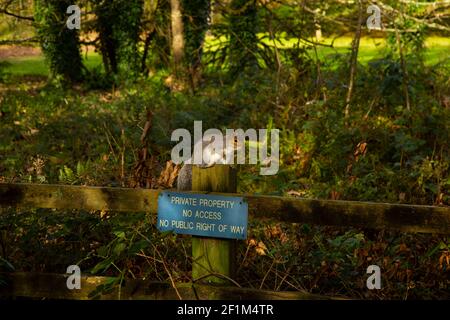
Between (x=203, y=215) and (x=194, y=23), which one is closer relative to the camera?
(x=203, y=215)

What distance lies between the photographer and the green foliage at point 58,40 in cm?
1995

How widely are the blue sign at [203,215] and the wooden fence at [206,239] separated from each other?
73 millimetres

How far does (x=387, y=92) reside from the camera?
11992 millimetres

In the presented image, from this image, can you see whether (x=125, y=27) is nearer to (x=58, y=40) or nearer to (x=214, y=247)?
(x=58, y=40)

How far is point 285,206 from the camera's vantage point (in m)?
4.81

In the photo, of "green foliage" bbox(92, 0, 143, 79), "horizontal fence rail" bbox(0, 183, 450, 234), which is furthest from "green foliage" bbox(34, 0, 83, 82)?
"horizontal fence rail" bbox(0, 183, 450, 234)

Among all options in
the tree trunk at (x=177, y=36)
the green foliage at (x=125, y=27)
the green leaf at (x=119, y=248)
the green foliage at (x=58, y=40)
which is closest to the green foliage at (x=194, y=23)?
the tree trunk at (x=177, y=36)

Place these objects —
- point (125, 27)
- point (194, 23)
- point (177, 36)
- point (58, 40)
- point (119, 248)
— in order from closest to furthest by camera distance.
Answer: point (119, 248) < point (177, 36) < point (194, 23) < point (125, 27) < point (58, 40)

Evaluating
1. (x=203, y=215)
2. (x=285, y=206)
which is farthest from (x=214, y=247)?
(x=285, y=206)

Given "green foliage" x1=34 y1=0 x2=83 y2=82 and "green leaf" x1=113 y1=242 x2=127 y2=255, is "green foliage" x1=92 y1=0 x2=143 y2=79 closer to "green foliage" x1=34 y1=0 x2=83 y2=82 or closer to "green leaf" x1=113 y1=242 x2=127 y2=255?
"green foliage" x1=34 y1=0 x2=83 y2=82

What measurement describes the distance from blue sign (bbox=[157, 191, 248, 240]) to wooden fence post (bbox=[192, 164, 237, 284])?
96 millimetres

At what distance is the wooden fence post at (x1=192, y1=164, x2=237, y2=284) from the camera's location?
484 centimetres

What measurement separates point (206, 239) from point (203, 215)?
0.19 meters
